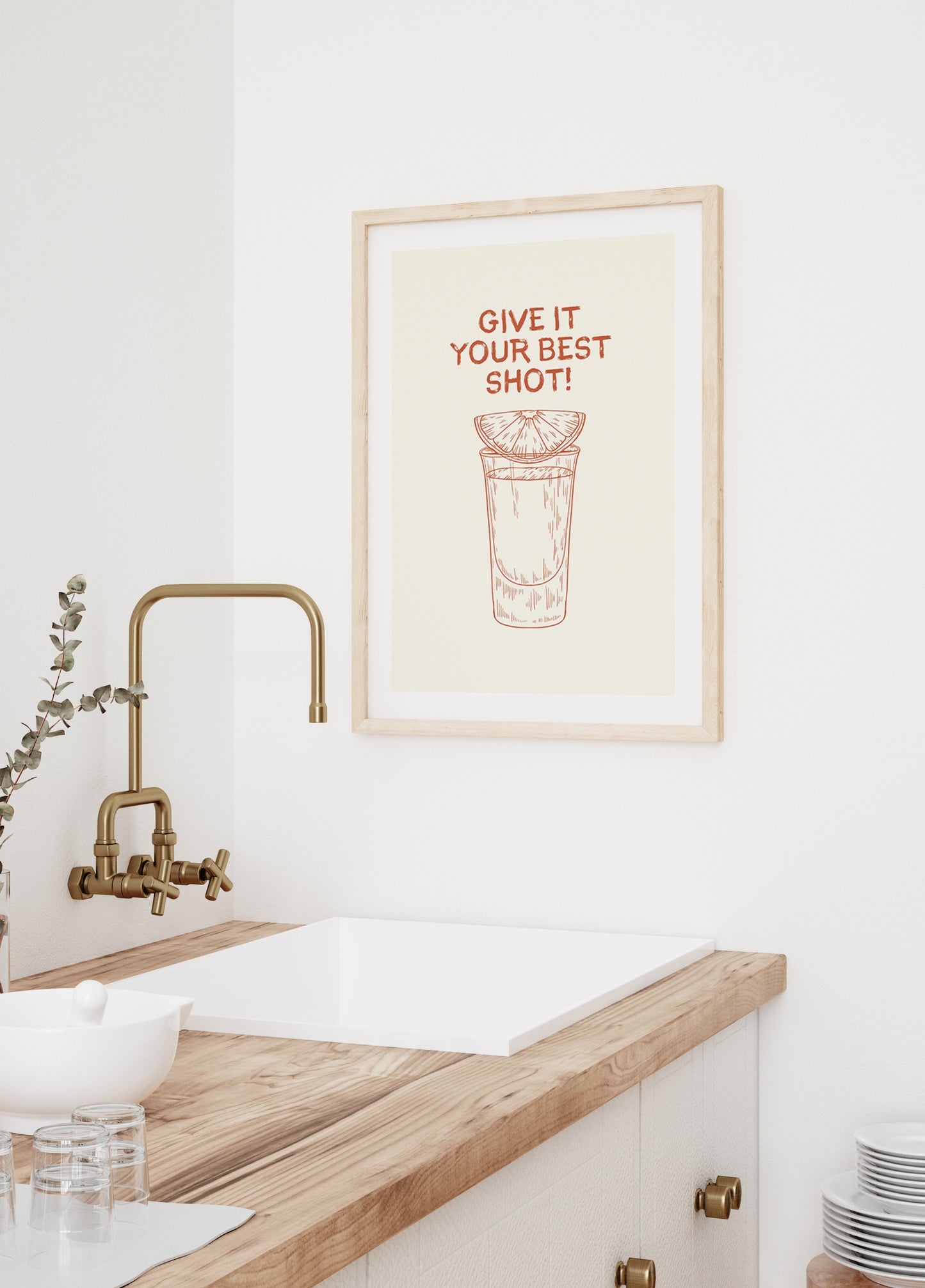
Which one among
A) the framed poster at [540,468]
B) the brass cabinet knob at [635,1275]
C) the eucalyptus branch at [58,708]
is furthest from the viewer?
the framed poster at [540,468]

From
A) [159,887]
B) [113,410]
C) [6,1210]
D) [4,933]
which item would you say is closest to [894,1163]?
[159,887]

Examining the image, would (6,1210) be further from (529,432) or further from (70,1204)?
(529,432)

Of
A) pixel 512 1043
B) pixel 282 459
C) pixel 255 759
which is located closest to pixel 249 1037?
pixel 512 1043

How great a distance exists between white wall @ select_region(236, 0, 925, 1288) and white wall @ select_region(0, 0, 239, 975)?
82 millimetres

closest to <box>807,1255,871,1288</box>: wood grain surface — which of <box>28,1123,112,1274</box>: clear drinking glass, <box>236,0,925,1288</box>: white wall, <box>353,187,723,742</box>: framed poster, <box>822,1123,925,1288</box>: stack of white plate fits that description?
<box>822,1123,925,1288</box>: stack of white plate

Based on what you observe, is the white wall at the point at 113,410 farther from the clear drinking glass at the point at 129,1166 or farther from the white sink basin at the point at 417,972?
the clear drinking glass at the point at 129,1166

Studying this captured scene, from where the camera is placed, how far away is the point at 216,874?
1691 millimetres

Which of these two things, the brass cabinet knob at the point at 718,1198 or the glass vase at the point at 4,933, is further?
the brass cabinet knob at the point at 718,1198

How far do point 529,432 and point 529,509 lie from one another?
10 cm

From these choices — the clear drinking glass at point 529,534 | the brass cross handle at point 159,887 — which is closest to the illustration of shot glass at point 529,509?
the clear drinking glass at point 529,534

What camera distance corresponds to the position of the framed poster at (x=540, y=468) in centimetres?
180

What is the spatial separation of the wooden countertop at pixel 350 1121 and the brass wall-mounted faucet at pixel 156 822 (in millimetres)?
149

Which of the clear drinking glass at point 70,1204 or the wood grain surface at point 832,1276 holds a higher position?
the clear drinking glass at point 70,1204

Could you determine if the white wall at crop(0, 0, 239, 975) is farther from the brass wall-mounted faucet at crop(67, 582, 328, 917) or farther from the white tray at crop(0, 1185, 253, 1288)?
the white tray at crop(0, 1185, 253, 1288)
